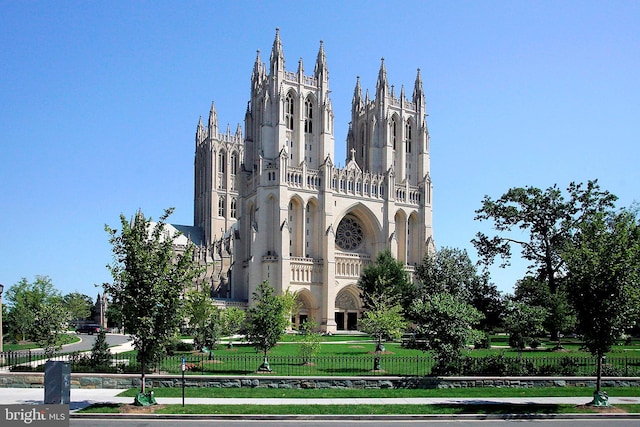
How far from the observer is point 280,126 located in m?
78.7

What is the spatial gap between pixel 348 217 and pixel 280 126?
17.2 m

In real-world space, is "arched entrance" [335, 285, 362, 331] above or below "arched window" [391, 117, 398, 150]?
below

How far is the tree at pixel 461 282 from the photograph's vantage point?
2302 inches

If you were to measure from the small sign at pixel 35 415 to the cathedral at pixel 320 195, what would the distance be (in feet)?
199

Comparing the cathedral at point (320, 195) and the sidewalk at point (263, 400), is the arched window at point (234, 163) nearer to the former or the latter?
the cathedral at point (320, 195)

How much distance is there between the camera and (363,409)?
57.6 ft

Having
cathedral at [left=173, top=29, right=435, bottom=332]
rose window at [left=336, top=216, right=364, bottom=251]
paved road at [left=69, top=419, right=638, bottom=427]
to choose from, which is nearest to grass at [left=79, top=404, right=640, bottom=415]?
paved road at [left=69, top=419, right=638, bottom=427]

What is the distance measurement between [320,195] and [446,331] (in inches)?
2225

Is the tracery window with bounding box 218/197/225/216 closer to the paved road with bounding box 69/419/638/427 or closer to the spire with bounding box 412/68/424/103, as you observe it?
the spire with bounding box 412/68/424/103

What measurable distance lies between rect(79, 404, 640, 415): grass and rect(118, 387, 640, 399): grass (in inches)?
80.9

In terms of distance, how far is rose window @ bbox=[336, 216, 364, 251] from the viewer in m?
→ 84.6

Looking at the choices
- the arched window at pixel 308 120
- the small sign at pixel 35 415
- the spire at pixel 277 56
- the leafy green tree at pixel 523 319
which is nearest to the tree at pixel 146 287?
the small sign at pixel 35 415

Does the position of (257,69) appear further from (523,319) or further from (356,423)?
(356,423)

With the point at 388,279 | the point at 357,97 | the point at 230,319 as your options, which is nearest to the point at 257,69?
the point at 357,97
